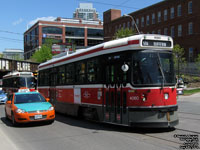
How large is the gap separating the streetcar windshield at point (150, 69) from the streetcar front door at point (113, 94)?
71 cm

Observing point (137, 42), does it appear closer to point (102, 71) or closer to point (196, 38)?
point (102, 71)

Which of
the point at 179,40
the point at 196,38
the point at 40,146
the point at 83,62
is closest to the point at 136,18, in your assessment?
the point at 179,40

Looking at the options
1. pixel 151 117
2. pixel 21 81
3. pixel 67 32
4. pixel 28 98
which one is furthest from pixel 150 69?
pixel 67 32

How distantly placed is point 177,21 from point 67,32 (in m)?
56.1

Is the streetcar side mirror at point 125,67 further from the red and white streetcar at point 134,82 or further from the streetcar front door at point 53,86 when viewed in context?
the streetcar front door at point 53,86

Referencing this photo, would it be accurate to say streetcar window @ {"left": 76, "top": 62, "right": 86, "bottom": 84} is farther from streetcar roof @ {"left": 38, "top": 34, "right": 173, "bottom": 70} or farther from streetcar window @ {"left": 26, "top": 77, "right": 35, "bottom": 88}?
streetcar window @ {"left": 26, "top": 77, "right": 35, "bottom": 88}

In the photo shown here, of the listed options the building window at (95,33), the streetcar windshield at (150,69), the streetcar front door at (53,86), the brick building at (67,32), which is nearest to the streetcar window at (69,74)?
the streetcar front door at (53,86)

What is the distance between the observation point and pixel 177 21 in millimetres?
52125

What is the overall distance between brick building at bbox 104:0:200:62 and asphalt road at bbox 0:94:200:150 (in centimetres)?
4156

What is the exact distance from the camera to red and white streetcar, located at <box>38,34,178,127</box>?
8406 millimetres

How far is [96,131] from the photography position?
928 centimetres

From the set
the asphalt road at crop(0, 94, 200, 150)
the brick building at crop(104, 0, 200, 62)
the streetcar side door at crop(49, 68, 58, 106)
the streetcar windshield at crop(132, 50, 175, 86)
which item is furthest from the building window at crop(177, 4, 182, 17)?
the streetcar windshield at crop(132, 50, 175, 86)

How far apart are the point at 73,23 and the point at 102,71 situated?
94.5 metres

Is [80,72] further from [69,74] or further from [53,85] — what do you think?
[53,85]
